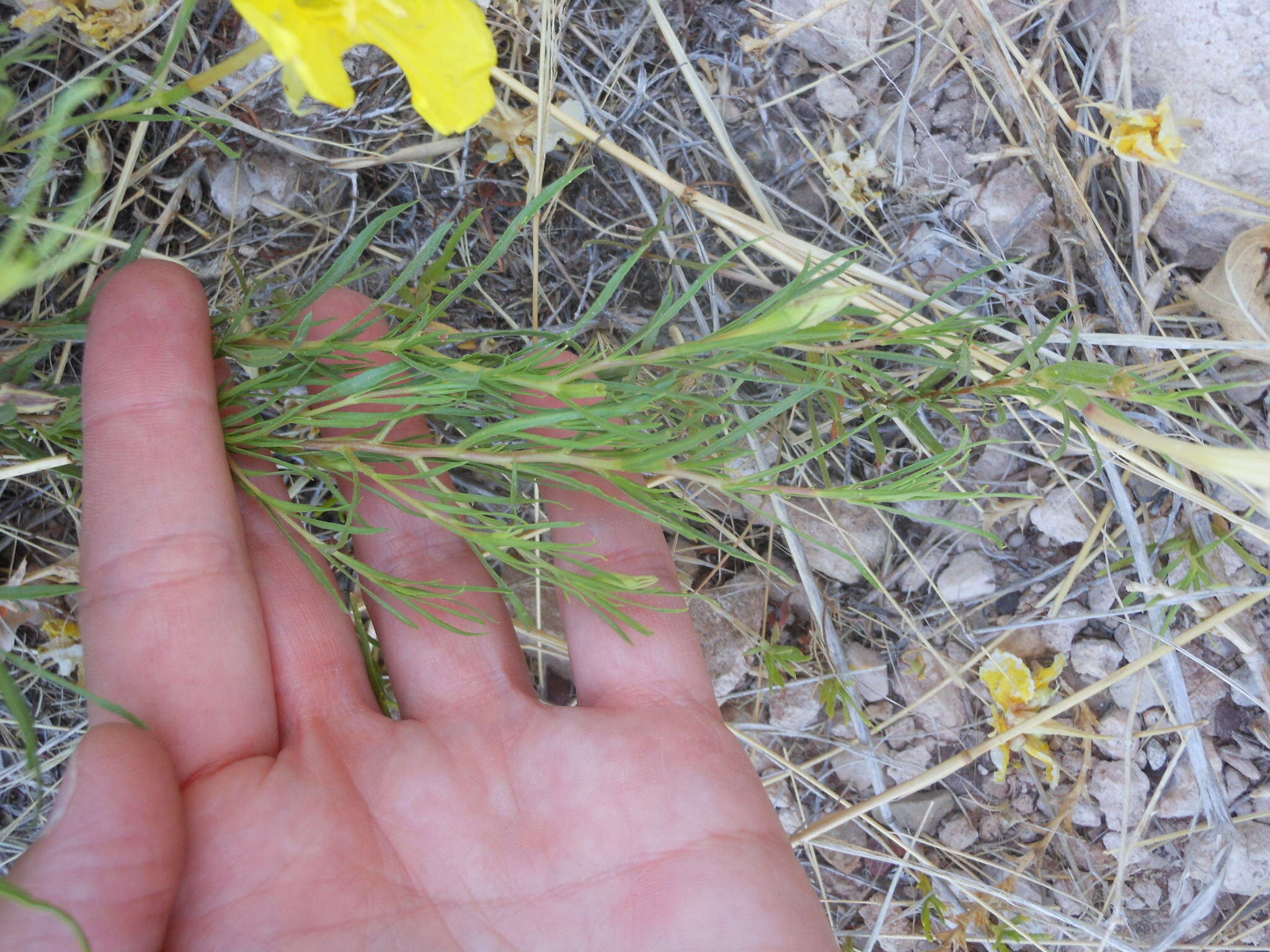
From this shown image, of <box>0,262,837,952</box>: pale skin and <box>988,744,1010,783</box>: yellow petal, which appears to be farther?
<box>988,744,1010,783</box>: yellow petal

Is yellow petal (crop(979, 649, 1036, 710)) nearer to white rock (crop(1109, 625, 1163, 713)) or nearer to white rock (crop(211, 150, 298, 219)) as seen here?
white rock (crop(1109, 625, 1163, 713))

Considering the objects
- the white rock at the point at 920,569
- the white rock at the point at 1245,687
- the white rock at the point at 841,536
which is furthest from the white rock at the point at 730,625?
the white rock at the point at 1245,687

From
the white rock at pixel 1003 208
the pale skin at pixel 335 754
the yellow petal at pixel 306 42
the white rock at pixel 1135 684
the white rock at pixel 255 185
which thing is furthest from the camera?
the white rock at pixel 1135 684

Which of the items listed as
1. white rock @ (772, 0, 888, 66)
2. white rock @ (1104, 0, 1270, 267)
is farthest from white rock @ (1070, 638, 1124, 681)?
white rock @ (772, 0, 888, 66)

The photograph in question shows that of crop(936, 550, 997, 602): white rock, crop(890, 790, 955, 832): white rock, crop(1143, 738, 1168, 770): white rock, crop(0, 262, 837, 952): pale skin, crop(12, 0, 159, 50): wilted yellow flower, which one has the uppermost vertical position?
crop(12, 0, 159, 50): wilted yellow flower

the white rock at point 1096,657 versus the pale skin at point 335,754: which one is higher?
the pale skin at point 335,754

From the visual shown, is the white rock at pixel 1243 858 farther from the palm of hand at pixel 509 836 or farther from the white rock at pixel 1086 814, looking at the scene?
the palm of hand at pixel 509 836
